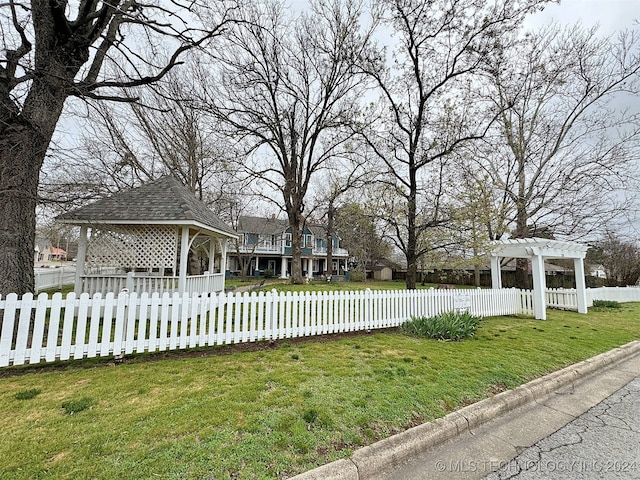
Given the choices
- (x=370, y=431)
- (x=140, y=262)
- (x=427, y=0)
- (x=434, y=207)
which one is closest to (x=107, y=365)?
(x=140, y=262)

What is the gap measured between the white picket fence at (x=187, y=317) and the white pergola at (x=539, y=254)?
5.74ft

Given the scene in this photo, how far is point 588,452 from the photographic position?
262 cm

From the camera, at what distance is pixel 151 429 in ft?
8.34

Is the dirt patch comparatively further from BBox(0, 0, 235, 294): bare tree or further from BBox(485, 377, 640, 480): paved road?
BBox(485, 377, 640, 480): paved road

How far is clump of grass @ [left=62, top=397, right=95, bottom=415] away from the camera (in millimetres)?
2922

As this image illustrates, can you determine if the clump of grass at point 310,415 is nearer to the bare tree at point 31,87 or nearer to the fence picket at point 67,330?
the fence picket at point 67,330

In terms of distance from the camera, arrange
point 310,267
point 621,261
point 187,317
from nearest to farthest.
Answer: point 187,317
point 621,261
point 310,267

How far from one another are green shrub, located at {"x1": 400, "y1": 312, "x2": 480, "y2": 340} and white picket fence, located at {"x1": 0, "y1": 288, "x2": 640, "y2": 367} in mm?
397

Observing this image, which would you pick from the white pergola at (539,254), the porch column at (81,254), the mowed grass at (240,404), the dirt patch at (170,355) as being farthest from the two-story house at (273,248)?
the mowed grass at (240,404)

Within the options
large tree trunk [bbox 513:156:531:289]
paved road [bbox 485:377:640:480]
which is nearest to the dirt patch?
paved road [bbox 485:377:640:480]

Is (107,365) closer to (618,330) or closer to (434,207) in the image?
(434,207)

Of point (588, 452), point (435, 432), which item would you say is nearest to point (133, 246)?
point (435, 432)

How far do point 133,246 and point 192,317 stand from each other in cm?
388

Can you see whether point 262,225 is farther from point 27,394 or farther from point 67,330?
point 27,394
